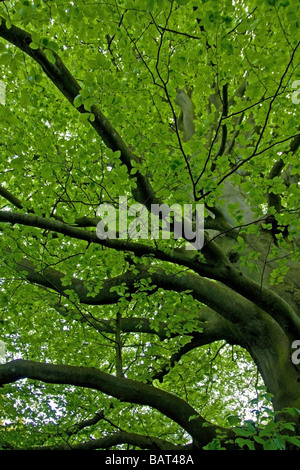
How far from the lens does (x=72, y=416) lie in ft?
20.2

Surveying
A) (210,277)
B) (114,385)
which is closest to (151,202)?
(210,277)

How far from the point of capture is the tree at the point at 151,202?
2.89 m

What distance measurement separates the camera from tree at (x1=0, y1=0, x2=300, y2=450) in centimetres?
289

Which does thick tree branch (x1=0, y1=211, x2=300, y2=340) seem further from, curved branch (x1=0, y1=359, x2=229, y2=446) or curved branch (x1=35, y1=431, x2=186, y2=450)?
curved branch (x1=35, y1=431, x2=186, y2=450)

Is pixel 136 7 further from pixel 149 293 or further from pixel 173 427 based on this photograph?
pixel 173 427

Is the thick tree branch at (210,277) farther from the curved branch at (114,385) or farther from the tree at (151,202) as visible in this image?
the curved branch at (114,385)

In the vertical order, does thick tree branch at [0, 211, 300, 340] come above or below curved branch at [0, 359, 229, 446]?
above

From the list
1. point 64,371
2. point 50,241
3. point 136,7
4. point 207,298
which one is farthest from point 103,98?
point 64,371

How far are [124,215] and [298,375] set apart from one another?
2600mm

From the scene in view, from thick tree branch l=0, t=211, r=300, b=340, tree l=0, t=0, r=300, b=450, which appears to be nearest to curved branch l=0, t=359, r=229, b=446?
tree l=0, t=0, r=300, b=450

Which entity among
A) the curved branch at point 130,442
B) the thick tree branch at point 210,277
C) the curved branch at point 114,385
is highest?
the thick tree branch at point 210,277

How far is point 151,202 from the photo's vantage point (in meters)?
3.96

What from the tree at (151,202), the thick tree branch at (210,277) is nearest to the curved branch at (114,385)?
the tree at (151,202)

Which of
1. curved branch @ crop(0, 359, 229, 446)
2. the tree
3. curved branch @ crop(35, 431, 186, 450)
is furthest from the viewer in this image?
curved branch @ crop(35, 431, 186, 450)
